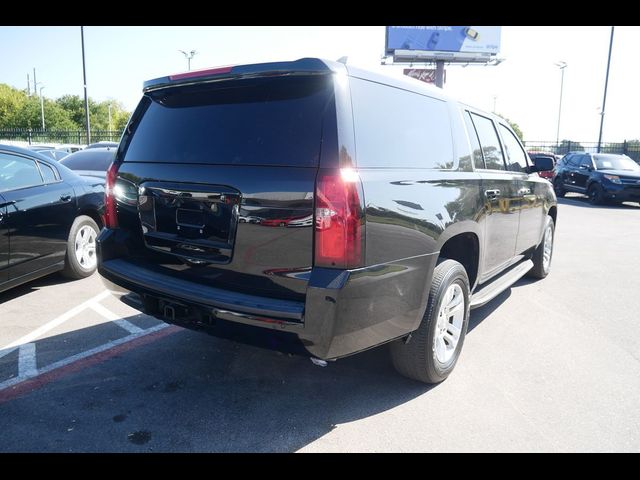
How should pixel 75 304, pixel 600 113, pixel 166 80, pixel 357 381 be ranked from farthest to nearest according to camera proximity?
pixel 600 113 < pixel 75 304 < pixel 357 381 < pixel 166 80

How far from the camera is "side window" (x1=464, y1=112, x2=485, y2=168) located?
12.6 feet

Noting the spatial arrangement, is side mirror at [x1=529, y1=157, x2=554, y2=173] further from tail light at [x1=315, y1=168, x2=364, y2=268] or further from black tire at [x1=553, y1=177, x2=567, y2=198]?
black tire at [x1=553, y1=177, x2=567, y2=198]

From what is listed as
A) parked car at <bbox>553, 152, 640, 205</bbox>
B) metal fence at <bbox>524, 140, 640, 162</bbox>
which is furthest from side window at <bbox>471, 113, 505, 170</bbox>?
metal fence at <bbox>524, 140, 640, 162</bbox>

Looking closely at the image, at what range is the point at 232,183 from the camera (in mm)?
2604

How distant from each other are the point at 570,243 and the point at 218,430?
8.15 meters

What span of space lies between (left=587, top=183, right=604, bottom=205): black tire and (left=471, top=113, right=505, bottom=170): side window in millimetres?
12863

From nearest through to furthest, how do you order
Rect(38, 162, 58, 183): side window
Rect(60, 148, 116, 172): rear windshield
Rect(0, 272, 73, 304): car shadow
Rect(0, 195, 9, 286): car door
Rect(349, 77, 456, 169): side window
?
Rect(349, 77, 456, 169): side window → Rect(0, 195, 9, 286): car door → Rect(0, 272, 73, 304): car shadow → Rect(38, 162, 58, 183): side window → Rect(60, 148, 116, 172): rear windshield

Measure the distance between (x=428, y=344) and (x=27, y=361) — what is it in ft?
9.45

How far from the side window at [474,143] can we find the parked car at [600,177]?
1330cm

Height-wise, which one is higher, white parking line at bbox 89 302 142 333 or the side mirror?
the side mirror
